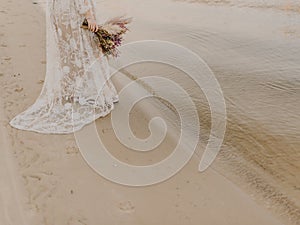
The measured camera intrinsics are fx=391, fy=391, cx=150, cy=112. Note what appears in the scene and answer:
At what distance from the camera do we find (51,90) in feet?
16.1

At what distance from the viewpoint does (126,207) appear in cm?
358

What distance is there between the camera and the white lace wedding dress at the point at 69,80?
466 centimetres

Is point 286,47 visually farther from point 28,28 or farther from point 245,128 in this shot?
point 28,28

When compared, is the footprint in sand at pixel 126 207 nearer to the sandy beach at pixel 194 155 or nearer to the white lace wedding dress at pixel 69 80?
the sandy beach at pixel 194 155

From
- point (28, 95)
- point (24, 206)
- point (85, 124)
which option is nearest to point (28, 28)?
point (28, 95)

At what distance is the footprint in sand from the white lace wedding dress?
1.34m

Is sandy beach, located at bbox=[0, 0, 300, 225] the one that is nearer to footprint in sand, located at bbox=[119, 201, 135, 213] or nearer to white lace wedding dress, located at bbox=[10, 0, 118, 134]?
footprint in sand, located at bbox=[119, 201, 135, 213]

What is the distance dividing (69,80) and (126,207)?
2022mm

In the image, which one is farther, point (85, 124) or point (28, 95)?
point (28, 95)

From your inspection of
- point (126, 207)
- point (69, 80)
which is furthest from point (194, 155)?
point (69, 80)

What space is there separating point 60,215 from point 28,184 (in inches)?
22.4

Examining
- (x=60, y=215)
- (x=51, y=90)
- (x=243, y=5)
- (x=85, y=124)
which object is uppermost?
(x=243, y=5)

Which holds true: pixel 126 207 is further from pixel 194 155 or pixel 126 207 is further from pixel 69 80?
pixel 69 80

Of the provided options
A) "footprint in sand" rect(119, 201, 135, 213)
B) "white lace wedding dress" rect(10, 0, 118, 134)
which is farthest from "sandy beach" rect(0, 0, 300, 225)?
"white lace wedding dress" rect(10, 0, 118, 134)
